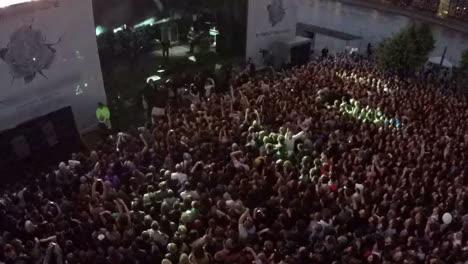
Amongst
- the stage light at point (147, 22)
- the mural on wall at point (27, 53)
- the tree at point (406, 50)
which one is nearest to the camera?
the mural on wall at point (27, 53)

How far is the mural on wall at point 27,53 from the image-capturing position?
426 inches

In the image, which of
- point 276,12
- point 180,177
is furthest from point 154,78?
point 180,177

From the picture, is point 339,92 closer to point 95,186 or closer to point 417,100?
point 417,100

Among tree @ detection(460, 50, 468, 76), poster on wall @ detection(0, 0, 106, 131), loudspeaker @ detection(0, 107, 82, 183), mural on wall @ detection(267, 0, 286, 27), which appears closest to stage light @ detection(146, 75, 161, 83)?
poster on wall @ detection(0, 0, 106, 131)

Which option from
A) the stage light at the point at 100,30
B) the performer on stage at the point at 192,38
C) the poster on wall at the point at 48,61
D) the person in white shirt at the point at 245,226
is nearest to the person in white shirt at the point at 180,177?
the person in white shirt at the point at 245,226

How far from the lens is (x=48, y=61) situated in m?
11.7

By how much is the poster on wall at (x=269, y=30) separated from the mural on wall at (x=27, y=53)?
24.4 feet

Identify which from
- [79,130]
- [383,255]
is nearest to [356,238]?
[383,255]

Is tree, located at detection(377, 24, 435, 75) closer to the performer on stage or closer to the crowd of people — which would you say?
the crowd of people

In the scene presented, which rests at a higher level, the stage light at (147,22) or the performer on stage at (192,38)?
the stage light at (147,22)

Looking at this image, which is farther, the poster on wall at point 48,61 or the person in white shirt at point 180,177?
the poster on wall at point 48,61

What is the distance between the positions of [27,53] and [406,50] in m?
11.0

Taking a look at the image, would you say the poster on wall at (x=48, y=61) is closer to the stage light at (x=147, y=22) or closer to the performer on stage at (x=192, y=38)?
the stage light at (x=147, y=22)

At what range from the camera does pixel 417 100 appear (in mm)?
11867
